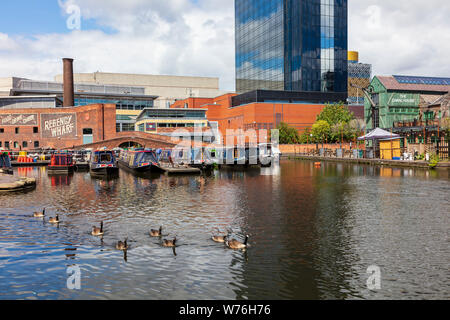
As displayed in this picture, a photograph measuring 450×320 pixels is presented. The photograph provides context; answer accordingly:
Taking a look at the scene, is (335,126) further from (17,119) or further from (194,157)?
(17,119)

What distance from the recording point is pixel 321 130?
86.4 m

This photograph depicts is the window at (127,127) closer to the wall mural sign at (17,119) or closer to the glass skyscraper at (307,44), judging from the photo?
the wall mural sign at (17,119)

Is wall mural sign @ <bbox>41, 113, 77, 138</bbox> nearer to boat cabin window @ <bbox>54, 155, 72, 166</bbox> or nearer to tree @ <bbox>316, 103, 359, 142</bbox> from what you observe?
boat cabin window @ <bbox>54, 155, 72, 166</bbox>

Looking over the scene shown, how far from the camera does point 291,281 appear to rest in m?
11.3

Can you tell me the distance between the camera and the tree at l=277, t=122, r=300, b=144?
91125 mm

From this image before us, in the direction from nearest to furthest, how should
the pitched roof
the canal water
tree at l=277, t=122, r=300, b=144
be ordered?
the canal water
the pitched roof
tree at l=277, t=122, r=300, b=144

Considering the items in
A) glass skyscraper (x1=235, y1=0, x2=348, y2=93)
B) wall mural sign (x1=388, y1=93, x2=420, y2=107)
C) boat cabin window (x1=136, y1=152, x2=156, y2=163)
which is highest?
glass skyscraper (x1=235, y1=0, x2=348, y2=93)

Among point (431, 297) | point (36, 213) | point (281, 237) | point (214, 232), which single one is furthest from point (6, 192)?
point (431, 297)

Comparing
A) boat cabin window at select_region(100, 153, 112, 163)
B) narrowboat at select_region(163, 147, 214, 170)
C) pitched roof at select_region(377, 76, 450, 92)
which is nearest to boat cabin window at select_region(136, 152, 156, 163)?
boat cabin window at select_region(100, 153, 112, 163)

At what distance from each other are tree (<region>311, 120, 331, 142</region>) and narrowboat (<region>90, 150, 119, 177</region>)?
170 ft

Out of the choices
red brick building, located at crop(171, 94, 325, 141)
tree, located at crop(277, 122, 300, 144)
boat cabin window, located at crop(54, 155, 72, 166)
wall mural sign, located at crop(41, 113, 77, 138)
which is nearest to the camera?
boat cabin window, located at crop(54, 155, 72, 166)

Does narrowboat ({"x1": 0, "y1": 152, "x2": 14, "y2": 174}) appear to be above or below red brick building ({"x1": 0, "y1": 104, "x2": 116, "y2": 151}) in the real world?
below

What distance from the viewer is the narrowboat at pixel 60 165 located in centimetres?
4847
